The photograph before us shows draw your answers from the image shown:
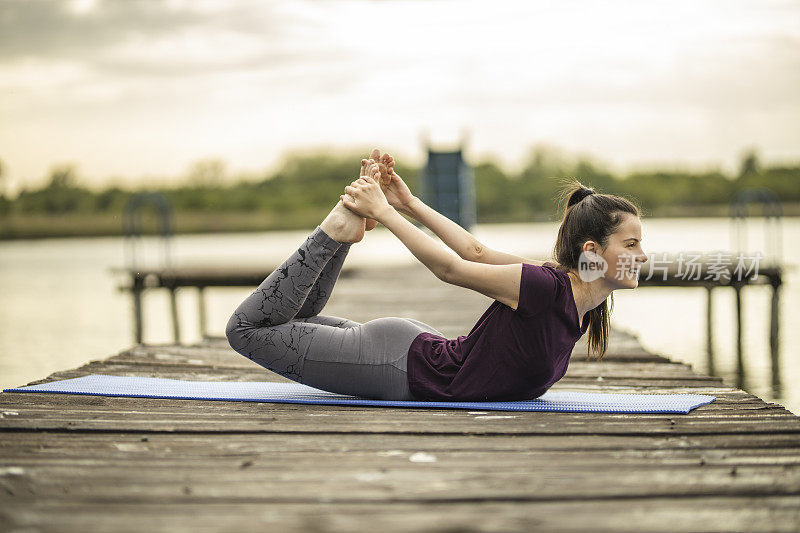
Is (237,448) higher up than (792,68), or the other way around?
(792,68)

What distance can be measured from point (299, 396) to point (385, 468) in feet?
3.21

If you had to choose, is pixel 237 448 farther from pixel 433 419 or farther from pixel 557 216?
pixel 557 216

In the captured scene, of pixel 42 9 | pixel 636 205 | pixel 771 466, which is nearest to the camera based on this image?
pixel 771 466

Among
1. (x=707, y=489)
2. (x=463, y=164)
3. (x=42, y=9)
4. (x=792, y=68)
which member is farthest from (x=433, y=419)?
(x=792, y=68)

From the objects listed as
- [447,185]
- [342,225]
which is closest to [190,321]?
[447,185]

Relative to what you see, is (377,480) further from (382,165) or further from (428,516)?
(382,165)

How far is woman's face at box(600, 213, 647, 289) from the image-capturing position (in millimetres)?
2500

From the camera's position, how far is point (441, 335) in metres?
2.69

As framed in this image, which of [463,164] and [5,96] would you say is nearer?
[463,164]

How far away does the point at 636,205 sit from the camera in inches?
107

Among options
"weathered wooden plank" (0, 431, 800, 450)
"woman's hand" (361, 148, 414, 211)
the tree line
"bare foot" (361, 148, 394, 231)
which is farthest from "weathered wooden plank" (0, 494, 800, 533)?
the tree line

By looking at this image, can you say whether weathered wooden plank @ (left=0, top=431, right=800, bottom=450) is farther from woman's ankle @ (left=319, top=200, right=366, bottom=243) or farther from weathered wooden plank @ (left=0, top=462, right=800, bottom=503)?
woman's ankle @ (left=319, top=200, right=366, bottom=243)

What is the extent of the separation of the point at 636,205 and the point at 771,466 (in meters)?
1.08

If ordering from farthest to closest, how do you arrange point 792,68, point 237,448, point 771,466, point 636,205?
point 792,68
point 636,205
point 237,448
point 771,466
